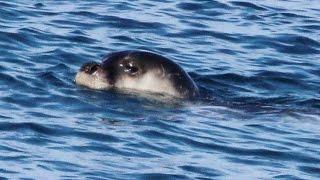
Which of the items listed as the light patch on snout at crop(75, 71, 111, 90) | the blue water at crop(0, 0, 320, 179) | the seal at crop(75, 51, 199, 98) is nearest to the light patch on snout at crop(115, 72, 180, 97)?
the seal at crop(75, 51, 199, 98)

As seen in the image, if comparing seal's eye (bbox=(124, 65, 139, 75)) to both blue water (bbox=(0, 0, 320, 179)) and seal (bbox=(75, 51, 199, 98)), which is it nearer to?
seal (bbox=(75, 51, 199, 98))

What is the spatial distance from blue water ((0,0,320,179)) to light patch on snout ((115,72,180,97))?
33cm

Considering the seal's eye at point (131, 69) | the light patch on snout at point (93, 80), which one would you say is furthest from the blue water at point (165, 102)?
the seal's eye at point (131, 69)

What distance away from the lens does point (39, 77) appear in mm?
17156

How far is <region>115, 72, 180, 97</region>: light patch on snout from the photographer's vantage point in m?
16.9

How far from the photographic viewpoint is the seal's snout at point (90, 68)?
1672 cm

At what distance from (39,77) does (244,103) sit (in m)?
2.62

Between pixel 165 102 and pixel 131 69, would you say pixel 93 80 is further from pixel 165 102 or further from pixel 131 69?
pixel 165 102

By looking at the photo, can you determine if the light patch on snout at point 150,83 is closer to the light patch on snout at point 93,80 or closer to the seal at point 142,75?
the seal at point 142,75

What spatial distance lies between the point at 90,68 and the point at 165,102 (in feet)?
3.45

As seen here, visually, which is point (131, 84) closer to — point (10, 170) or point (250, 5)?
point (10, 170)

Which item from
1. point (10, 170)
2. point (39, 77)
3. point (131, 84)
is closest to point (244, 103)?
point (131, 84)

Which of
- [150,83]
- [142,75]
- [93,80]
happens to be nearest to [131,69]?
[142,75]

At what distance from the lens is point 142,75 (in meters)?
16.9
